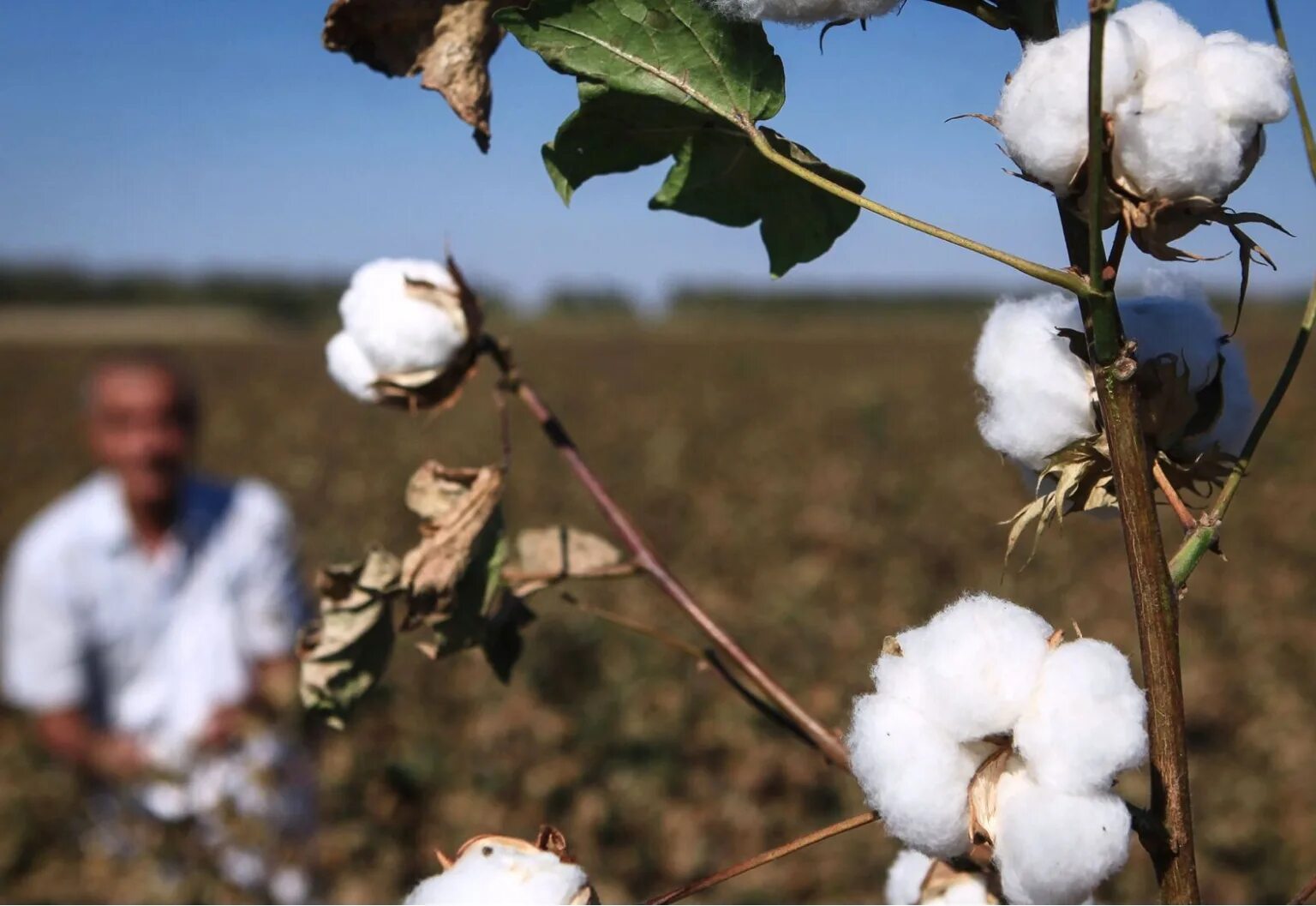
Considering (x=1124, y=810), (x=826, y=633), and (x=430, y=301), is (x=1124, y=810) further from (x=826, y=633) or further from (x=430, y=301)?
(x=826, y=633)

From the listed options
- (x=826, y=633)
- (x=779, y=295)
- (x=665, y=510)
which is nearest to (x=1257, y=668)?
(x=826, y=633)

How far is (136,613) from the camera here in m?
A: 3.96

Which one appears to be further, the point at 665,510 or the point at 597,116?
the point at 665,510

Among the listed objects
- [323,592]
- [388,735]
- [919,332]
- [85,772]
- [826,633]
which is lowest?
[919,332]

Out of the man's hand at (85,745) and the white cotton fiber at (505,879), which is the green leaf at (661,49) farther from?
the man's hand at (85,745)

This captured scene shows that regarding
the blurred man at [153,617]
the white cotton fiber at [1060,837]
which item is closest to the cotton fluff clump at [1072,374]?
the white cotton fiber at [1060,837]

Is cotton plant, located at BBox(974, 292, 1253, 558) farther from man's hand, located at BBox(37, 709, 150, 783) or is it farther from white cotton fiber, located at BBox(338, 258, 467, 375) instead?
man's hand, located at BBox(37, 709, 150, 783)

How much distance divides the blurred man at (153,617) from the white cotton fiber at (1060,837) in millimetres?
3349

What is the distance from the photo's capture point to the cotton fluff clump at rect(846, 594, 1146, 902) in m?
A: 0.55

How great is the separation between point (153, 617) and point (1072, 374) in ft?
12.6

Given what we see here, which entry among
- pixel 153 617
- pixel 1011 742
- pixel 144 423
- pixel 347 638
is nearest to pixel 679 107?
pixel 1011 742

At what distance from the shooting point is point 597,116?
2.50 feet

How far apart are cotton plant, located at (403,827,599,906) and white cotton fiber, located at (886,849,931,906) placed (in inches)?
10.4

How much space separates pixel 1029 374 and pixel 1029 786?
9.6 inches
